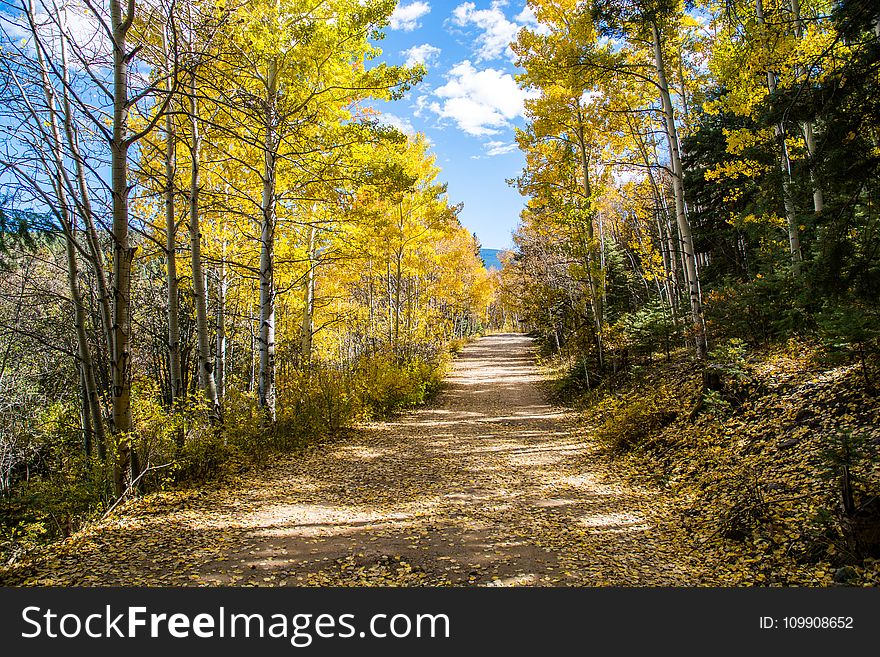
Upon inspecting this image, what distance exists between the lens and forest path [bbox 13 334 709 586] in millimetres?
3703

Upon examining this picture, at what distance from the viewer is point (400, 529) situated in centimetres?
473

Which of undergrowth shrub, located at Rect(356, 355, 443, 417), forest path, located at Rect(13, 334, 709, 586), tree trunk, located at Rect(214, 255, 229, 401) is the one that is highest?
tree trunk, located at Rect(214, 255, 229, 401)

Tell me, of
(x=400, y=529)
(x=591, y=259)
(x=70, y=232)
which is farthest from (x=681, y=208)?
(x=70, y=232)

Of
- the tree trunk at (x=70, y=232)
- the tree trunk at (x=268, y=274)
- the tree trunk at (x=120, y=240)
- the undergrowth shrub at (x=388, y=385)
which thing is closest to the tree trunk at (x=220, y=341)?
the tree trunk at (x=268, y=274)

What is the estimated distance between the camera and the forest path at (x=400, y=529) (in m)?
3.70

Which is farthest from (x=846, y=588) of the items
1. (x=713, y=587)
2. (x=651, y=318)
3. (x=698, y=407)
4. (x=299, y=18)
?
(x=299, y=18)

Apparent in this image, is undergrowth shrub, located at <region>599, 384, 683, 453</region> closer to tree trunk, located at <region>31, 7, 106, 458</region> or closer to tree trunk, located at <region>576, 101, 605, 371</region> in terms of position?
tree trunk, located at <region>576, 101, 605, 371</region>

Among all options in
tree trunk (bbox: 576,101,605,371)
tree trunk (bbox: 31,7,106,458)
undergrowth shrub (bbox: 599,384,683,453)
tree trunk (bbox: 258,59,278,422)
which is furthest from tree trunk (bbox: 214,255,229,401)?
tree trunk (bbox: 576,101,605,371)

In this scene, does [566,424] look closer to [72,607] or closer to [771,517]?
[771,517]

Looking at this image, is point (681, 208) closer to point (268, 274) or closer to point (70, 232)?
point (268, 274)

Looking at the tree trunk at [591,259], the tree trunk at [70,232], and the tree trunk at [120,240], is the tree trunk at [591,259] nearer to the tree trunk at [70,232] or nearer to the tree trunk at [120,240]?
the tree trunk at [120,240]

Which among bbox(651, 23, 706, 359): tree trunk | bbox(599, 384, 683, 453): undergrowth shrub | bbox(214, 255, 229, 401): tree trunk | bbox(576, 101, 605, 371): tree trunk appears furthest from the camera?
bbox(576, 101, 605, 371): tree trunk

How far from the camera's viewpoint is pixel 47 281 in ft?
30.0

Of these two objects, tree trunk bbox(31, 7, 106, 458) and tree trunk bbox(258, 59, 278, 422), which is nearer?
tree trunk bbox(31, 7, 106, 458)
